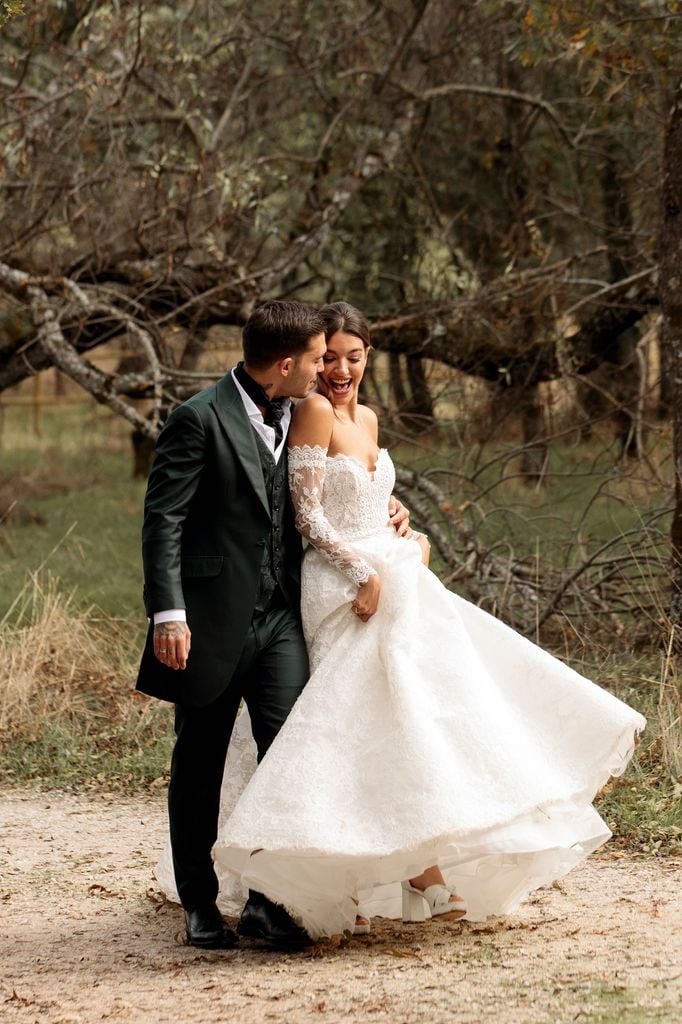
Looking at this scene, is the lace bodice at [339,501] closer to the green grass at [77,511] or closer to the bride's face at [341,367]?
the bride's face at [341,367]

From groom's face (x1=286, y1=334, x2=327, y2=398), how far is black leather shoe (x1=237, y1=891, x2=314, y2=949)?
4.84 feet

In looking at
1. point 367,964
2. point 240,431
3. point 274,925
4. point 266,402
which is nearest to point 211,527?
point 240,431

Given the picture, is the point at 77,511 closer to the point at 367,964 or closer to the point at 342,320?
the point at 342,320

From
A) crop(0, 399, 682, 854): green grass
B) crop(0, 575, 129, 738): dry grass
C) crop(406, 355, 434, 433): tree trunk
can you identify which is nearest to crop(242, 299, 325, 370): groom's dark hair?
crop(0, 399, 682, 854): green grass

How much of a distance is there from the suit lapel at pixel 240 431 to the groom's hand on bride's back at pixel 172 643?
1.37 ft

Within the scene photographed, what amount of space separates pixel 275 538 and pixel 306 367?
0.50 metres

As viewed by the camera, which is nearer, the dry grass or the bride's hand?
the bride's hand

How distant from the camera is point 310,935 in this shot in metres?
3.91

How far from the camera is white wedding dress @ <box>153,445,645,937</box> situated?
11.6 feet

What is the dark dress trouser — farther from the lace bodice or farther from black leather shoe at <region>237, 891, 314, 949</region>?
the lace bodice

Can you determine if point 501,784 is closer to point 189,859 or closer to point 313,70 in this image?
point 189,859

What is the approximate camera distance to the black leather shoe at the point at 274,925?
3898 millimetres

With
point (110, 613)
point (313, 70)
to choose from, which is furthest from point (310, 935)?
point (313, 70)

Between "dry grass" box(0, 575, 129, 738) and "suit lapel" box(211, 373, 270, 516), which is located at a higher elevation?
"suit lapel" box(211, 373, 270, 516)
